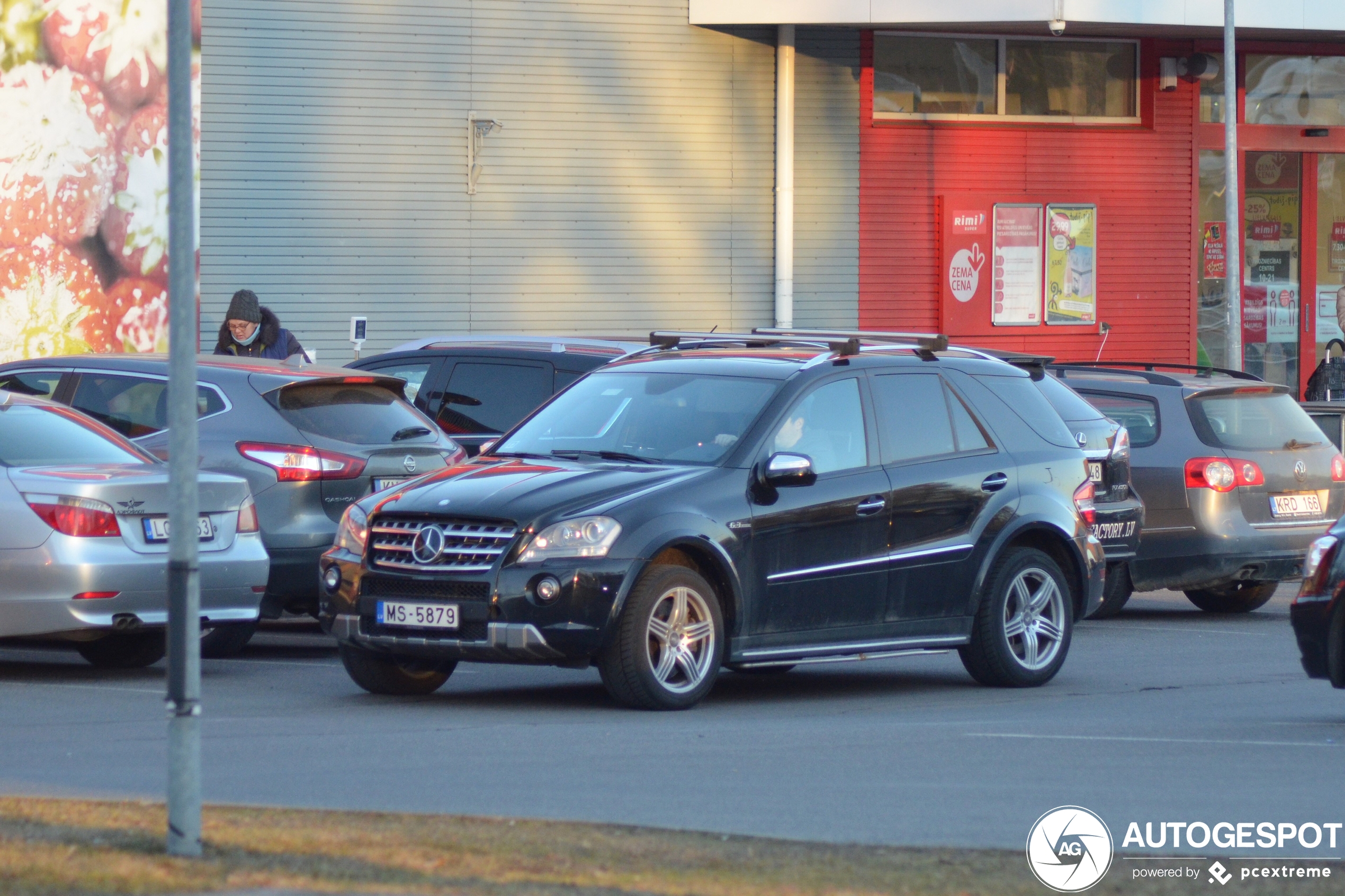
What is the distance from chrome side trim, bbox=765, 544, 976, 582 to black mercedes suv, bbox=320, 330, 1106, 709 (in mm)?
11

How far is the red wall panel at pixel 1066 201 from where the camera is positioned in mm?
25109

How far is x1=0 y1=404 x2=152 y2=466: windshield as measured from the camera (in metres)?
10.2

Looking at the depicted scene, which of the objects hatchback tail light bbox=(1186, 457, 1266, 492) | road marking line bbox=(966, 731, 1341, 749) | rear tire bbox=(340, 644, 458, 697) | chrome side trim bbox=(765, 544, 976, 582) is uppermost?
hatchback tail light bbox=(1186, 457, 1266, 492)

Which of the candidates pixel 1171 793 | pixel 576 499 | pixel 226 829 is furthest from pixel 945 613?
pixel 226 829

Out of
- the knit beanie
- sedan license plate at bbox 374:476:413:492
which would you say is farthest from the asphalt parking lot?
the knit beanie

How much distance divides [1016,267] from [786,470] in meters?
17.0

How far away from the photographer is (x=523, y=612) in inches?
339

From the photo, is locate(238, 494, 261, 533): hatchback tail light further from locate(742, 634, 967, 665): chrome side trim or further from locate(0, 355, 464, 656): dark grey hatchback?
locate(742, 634, 967, 665): chrome side trim

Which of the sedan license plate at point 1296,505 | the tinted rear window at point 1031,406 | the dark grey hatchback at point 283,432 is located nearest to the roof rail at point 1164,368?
the sedan license plate at point 1296,505

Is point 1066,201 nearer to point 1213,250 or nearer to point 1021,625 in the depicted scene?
point 1213,250

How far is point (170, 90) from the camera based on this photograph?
17.9 feet

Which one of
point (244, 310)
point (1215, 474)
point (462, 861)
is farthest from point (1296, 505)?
point (462, 861)

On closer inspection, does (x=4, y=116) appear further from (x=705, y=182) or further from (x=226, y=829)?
(x=226, y=829)

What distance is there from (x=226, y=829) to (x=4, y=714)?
135 inches
